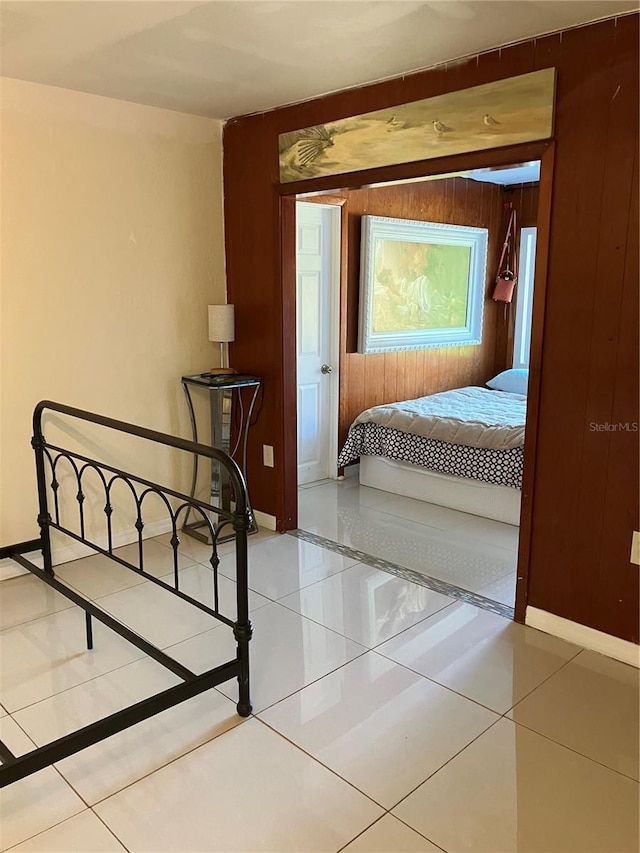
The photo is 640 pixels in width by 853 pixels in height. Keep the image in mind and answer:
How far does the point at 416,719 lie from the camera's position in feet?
7.29

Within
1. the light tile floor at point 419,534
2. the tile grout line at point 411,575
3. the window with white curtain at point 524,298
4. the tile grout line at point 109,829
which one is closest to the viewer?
the tile grout line at point 109,829

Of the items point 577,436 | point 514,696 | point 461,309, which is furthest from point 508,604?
point 461,309

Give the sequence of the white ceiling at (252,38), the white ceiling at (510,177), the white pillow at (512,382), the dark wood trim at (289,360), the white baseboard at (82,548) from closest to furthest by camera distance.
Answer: the white ceiling at (252,38), the white baseboard at (82,548), the dark wood trim at (289,360), the white ceiling at (510,177), the white pillow at (512,382)

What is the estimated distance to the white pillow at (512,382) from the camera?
220 inches

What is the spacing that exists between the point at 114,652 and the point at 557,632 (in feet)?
5.75

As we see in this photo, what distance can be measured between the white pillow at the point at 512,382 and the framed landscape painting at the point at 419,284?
39 cm

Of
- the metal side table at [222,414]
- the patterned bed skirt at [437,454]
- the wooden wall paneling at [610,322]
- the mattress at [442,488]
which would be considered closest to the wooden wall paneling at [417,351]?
the patterned bed skirt at [437,454]

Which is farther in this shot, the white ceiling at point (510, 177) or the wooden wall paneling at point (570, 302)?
the white ceiling at point (510, 177)

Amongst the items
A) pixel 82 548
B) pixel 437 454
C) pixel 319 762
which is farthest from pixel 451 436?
pixel 319 762

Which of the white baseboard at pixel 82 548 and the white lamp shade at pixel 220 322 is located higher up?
the white lamp shade at pixel 220 322

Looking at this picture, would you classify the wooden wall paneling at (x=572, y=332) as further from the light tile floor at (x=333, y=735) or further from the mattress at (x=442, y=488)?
the mattress at (x=442, y=488)

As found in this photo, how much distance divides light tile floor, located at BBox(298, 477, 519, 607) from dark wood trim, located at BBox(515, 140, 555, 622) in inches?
11.1

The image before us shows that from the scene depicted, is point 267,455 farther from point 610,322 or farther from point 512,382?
point 512,382

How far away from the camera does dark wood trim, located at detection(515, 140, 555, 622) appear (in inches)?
99.3
